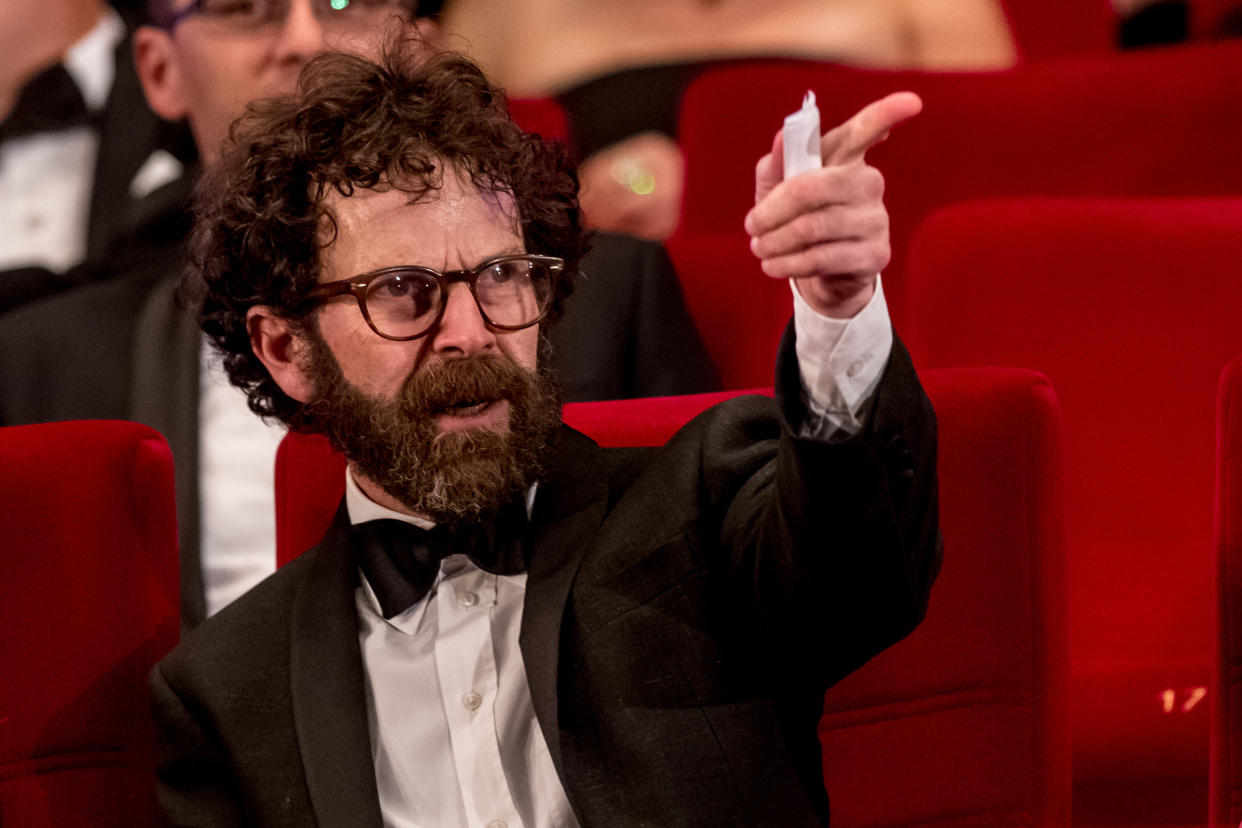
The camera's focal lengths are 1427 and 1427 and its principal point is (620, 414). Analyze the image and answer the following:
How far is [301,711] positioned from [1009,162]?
900 mm

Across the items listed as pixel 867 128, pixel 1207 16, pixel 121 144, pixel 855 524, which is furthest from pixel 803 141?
pixel 121 144

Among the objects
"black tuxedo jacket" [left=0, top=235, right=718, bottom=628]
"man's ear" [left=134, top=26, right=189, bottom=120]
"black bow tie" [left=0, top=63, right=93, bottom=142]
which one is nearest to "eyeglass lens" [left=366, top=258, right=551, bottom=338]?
"black tuxedo jacket" [left=0, top=235, right=718, bottom=628]

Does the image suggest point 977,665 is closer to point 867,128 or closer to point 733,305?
point 867,128

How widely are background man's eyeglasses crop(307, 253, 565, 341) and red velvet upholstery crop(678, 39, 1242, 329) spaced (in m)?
0.57

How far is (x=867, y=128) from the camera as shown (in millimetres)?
591

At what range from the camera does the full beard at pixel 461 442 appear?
0.81 metres

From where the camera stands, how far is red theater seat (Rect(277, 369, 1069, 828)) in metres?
0.81

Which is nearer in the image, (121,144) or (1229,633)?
(1229,633)

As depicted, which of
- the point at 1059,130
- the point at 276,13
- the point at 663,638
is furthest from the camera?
the point at 276,13

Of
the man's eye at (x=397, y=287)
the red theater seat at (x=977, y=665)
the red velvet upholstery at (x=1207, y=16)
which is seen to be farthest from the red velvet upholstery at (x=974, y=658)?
the red velvet upholstery at (x=1207, y=16)

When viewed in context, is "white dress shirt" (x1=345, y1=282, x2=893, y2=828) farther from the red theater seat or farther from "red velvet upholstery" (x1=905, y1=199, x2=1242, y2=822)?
"red velvet upholstery" (x1=905, y1=199, x2=1242, y2=822)

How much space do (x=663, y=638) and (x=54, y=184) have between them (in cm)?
165

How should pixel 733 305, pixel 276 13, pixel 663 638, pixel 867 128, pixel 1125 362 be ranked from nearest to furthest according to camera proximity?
pixel 867 128, pixel 663 638, pixel 1125 362, pixel 733 305, pixel 276 13

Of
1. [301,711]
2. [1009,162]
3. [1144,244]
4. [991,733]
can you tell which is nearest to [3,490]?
[301,711]
